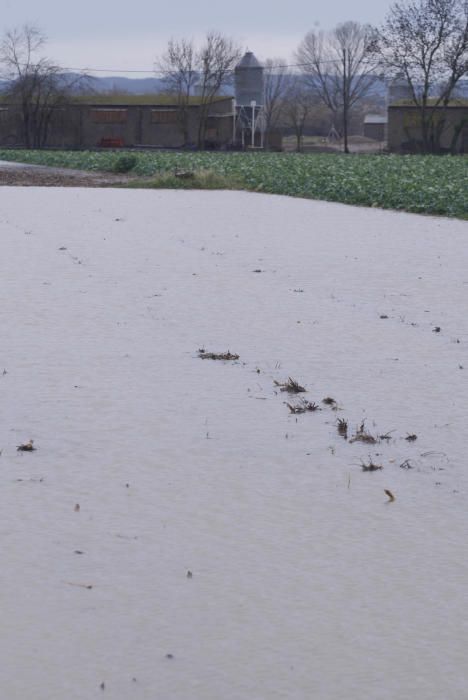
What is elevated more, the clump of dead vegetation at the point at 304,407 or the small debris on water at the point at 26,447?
the clump of dead vegetation at the point at 304,407

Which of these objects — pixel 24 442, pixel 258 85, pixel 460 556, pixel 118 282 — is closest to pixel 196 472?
pixel 24 442

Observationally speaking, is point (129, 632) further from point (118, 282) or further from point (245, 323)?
point (118, 282)

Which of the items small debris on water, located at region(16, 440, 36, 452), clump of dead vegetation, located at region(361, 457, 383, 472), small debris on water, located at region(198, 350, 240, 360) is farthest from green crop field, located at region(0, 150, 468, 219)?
small debris on water, located at region(16, 440, 36, 452)

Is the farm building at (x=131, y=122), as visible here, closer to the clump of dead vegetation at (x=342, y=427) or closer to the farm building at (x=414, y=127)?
the farm building at (x=414, y=127)

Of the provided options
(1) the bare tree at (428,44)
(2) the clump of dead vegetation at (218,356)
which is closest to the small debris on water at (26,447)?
(2) the clump of dead vegetation at (218,356)

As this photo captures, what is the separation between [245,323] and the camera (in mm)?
9617

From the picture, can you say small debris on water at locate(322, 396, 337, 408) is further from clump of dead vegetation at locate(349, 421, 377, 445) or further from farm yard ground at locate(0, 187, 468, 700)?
clump of dead vegetation at locate(349, 421, 377, 445)

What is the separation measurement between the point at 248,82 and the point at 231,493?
84.9m

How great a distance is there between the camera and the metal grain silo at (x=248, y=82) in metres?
86.6

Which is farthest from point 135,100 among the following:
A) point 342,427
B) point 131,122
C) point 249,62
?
point 342,427

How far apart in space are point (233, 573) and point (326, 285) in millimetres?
8009

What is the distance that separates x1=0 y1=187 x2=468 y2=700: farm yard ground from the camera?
3582 millimetres

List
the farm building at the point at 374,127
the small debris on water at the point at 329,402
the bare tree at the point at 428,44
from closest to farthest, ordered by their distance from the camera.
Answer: the small debris on water at the point at 329,402, the bare tree at the point at 428,44, the farm building at the point at 374,127

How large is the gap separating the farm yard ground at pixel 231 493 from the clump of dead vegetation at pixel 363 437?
29 millimetres
